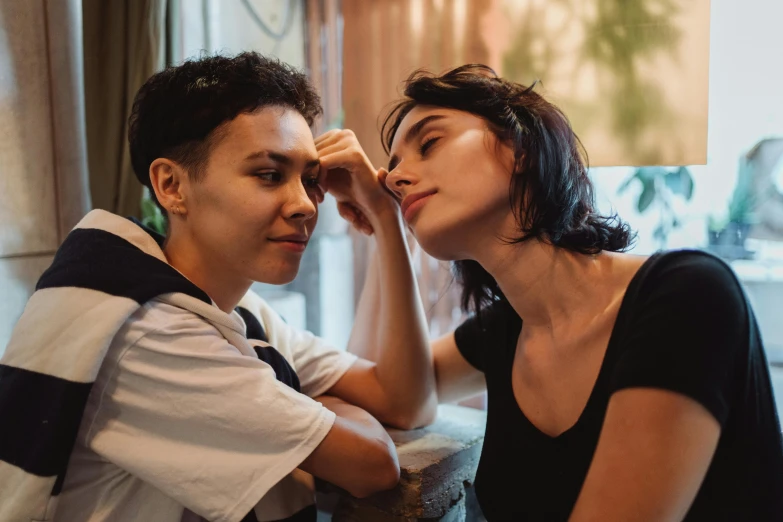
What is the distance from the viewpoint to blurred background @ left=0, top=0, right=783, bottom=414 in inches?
58.1

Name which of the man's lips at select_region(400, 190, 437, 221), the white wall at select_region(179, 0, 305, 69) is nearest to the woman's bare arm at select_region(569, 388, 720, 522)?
the man's lips at select_region(400, 190, 437, 221)

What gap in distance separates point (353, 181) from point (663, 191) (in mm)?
1005

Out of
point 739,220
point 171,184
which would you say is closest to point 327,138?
point 171,184

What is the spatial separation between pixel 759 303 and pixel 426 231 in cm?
114

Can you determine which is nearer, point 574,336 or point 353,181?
point 574,336

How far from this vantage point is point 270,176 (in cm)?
107

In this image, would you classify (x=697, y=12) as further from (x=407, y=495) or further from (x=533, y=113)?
(x=407, y=495)

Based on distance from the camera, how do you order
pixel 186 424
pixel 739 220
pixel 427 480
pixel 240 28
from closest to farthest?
pixel 186 424, pixel 427 480, pixel 739 220, pixel 240 28

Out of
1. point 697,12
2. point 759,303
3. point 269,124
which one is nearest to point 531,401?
point 269,124

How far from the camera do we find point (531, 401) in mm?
1055

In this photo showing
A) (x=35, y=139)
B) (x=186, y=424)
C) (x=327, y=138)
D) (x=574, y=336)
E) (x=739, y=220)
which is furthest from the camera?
(x=739, y=220)

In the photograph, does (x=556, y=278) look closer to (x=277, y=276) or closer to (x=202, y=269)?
(x=277, y=276)

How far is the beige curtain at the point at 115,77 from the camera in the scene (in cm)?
169

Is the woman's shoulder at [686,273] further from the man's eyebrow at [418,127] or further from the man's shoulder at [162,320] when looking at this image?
the man's shoulder at [162,320]
